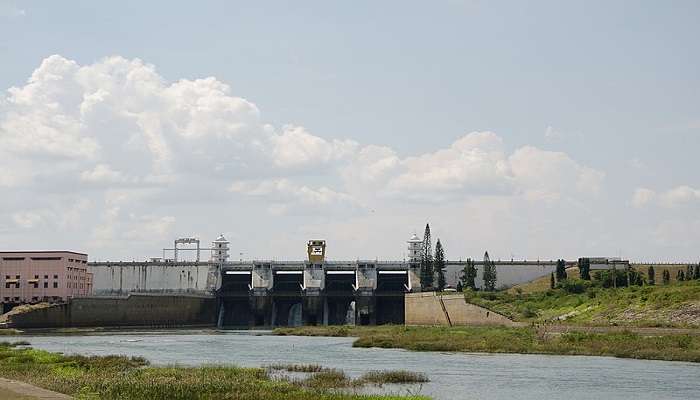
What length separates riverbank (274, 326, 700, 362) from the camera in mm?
77113

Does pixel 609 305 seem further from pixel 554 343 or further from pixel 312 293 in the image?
pixel 312 293

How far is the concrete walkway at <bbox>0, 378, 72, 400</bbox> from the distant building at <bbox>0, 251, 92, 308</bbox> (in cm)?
11010

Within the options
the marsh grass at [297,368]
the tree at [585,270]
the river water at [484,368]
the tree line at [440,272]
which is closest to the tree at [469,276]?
the tree line at [440,272]

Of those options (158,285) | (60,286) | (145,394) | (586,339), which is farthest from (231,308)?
(145,394)

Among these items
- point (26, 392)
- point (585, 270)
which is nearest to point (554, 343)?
point (26, 392)

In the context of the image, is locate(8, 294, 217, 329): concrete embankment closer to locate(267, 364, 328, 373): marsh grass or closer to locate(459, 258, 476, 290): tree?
locate(459, 258, 476, 290): tree

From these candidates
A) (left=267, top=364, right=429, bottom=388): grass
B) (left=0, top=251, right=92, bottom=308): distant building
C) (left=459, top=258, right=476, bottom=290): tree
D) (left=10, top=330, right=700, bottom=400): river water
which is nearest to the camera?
(left=10, top=330, right=700, bottom=400): river water

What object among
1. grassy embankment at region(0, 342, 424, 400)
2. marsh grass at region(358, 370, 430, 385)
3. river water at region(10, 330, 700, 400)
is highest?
grassy embankment at region(0, 342, 424, 400)

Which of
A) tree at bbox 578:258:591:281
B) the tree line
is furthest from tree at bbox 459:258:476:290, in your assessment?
tree at bbox 578:258:591:281

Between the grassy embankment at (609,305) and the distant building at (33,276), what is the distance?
6624 centimetres

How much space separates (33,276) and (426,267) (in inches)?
2695

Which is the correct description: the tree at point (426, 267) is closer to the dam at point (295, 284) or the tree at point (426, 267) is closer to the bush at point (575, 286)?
the dam at point (295, 284)

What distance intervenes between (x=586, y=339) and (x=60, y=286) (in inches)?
3850

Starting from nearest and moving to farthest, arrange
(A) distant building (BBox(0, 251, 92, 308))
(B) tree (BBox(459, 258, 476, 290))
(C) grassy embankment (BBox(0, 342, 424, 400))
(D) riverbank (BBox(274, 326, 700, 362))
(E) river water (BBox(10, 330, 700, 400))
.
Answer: (C) grassy embankment (BBox(0, 342, 424, 400)), (E) river water (BBox(10, 330, 700, 400)), (D) riverbank (BBox(274, 326, 700, 362)), (A) distant building (BBox(0, 251, 92, 308)), (B) tree (BBox(459, 258, 476, 290))
